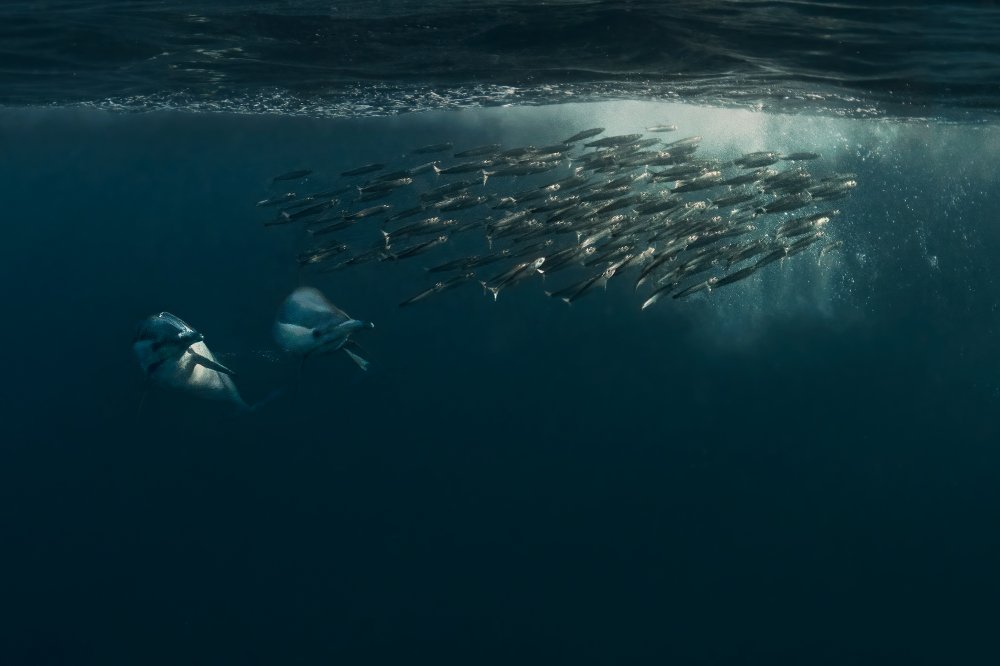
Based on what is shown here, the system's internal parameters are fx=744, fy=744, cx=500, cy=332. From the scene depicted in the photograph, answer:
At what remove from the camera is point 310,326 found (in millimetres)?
8594

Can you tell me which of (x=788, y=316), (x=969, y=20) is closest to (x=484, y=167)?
(x=969, y=20)

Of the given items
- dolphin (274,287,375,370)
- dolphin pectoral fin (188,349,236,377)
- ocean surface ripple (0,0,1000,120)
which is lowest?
dolphin pectoral fin (188,349,236,377)

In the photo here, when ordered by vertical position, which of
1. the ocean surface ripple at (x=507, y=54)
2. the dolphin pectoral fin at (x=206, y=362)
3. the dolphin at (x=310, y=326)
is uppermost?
the ocean surface ripple at (x=507, y=54)

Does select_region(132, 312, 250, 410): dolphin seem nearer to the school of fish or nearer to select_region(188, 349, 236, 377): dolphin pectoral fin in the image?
select_region(188, 349, 236, 377): dolphin pectoral fin

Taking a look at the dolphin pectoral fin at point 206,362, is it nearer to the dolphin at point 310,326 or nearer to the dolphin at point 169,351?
the dolphin at point 169,351

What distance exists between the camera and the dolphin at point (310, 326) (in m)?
8.52

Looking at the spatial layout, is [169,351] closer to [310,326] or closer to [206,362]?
[206,362]

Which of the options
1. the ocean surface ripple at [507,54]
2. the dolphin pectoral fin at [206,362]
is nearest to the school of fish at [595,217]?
the ocean surface ripple at [507,54]

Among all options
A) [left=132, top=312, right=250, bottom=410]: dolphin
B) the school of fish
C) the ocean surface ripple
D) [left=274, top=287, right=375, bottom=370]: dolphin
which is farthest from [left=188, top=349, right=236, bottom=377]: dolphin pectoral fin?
the ocean surface ripple

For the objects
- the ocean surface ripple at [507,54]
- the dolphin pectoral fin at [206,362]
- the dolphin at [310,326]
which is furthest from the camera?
the ocean surface ripple at [507,54]

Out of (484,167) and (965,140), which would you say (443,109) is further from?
(965,140)

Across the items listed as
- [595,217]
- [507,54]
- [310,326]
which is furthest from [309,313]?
[507,54]

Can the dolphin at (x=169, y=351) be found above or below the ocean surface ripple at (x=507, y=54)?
below

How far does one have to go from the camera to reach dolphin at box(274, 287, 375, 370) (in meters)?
8.52
